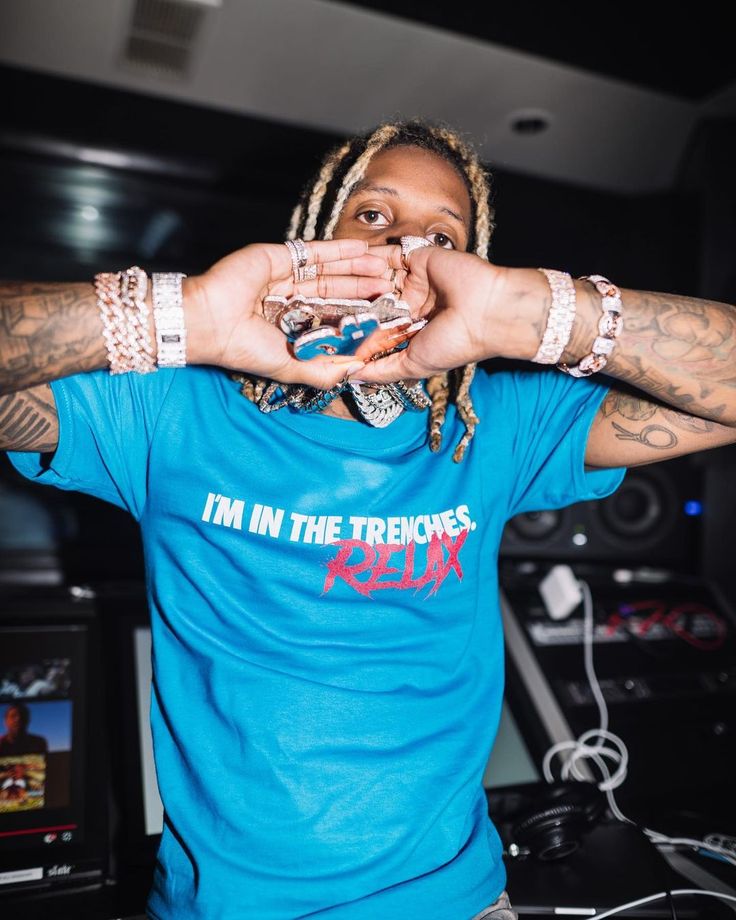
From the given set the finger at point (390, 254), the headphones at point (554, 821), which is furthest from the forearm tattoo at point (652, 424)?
the headphones at point (554, 821)

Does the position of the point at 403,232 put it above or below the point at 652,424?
above

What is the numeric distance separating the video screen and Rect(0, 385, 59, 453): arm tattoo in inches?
24.6

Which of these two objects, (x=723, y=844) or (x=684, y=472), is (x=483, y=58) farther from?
(x=723, y=844)

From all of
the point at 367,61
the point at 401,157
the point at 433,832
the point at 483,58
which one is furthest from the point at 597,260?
the point at 433,832

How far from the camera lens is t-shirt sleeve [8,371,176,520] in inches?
37.1

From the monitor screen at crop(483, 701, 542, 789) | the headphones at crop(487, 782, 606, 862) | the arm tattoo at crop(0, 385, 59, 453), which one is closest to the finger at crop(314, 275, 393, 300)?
the arm tattoo at crop(0, 385, 59, 453)

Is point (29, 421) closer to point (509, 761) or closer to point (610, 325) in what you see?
point (610, 325)

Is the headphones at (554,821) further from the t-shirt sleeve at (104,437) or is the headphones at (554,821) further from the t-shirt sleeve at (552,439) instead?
the t-shirt sleeve at (104,437)

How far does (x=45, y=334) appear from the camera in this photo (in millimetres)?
785

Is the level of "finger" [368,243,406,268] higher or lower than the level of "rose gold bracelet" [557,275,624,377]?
higher

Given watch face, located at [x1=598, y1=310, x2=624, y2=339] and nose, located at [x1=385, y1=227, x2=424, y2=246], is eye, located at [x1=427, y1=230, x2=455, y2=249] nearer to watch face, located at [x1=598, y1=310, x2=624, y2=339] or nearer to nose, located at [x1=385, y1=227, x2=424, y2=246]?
nose, located at [x1=385, y1=227, x2=424, y2=246]

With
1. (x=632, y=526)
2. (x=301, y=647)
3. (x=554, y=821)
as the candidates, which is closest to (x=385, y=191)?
(x=301, y=647)

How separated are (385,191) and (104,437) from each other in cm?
58

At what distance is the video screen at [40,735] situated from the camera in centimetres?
116
